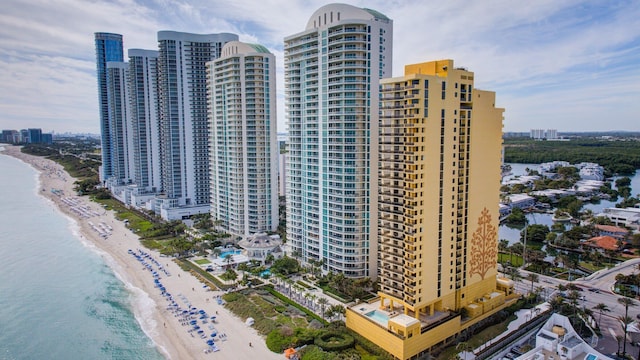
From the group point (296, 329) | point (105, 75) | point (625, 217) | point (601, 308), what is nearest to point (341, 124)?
point (296, 329)

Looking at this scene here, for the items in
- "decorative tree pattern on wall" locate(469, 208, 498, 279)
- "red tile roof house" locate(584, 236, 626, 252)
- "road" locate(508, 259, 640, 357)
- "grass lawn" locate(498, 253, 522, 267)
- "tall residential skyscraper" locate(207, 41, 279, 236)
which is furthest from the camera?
"tall residential skyscraper" locate(207, 41, 279, 236)

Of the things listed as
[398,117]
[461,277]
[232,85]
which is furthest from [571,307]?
[232,85]

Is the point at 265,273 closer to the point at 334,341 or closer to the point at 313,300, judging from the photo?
the point at 313,300

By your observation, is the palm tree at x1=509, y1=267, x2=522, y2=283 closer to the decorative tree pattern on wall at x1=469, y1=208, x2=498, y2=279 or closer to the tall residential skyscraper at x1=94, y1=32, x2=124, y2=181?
the decorative tree pattern on wall at x1=469, y1=208, x2=498, y2=279

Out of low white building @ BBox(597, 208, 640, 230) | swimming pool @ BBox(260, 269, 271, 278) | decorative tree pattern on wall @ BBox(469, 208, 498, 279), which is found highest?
decorative tree pattern on wall @ BBox(469, 208, 498, 279)

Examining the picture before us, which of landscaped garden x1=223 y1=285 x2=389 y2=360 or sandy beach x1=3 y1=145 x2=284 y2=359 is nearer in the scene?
landscaped garden x1=223 y1=285 x2=389 y2=360

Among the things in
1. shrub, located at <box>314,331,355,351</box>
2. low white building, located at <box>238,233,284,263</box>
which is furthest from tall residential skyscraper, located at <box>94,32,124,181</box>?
shrub, located at <box>314,331,355,351</box>

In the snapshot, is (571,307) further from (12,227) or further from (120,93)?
(120,93)
